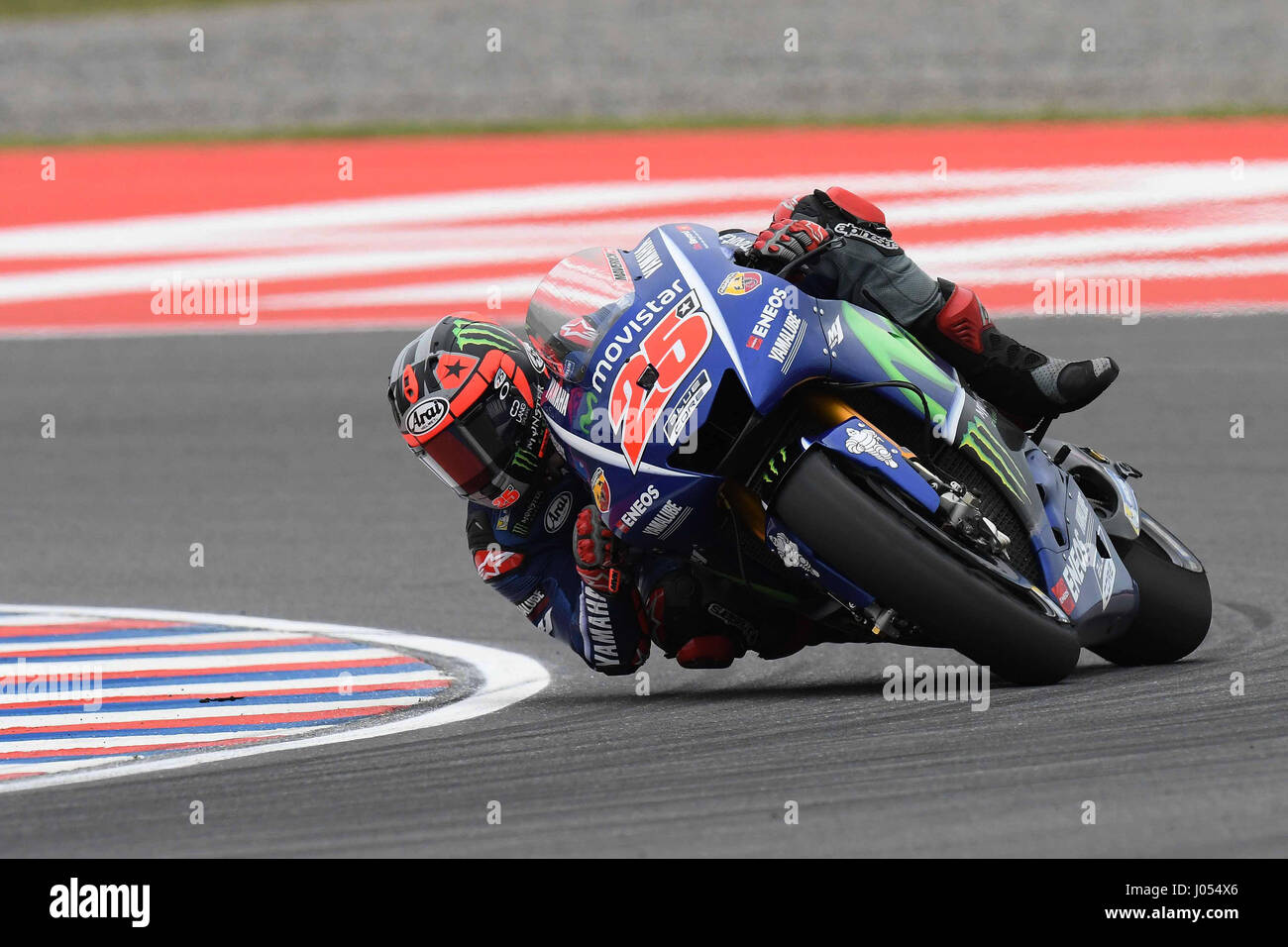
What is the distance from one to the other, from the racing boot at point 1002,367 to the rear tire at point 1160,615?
1.99ft

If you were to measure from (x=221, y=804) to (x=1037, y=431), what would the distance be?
2.59 metres

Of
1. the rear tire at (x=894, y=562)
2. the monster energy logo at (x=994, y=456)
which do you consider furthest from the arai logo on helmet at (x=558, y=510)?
the monster energy logo at (x=994, y=456)

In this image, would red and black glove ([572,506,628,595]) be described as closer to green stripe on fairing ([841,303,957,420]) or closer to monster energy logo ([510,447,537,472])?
monster energy logo ([510,447,537,472])

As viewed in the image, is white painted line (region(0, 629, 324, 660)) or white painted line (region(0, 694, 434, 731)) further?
white painted line (region(0, 629, 324, 660))

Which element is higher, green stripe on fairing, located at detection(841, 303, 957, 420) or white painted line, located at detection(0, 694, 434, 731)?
green stripe on fairing, located at detection(841, 303, 957, 420)

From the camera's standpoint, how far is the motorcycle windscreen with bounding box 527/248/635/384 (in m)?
5.56

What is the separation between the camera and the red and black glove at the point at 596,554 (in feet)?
19.6

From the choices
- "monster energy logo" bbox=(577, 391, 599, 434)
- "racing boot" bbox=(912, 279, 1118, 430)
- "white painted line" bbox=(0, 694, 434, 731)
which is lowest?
"white painted line" bbox=(0, 694, 434, 731)

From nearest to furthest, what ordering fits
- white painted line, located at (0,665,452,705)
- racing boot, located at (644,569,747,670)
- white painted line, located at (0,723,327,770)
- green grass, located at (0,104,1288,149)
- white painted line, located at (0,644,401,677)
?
white painted line, located at (0,723,327,770), racing boot, located at (644,569,747,670), white painted line, located at (0,665,452,705), white painted line, located at (0,644,401,677), green grass, located at (0,104,1288,149)

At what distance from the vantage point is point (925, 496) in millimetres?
5176

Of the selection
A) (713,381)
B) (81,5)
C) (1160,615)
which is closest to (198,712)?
(713,381)

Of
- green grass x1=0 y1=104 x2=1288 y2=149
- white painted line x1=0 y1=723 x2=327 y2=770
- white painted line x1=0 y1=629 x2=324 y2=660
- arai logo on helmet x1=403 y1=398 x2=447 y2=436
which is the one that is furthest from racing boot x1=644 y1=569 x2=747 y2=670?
green grass x1=0 y1=104 x2=1288 y2=149

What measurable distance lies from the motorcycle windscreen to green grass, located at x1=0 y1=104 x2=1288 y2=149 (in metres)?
12.1

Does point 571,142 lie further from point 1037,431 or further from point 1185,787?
point 1185,787
